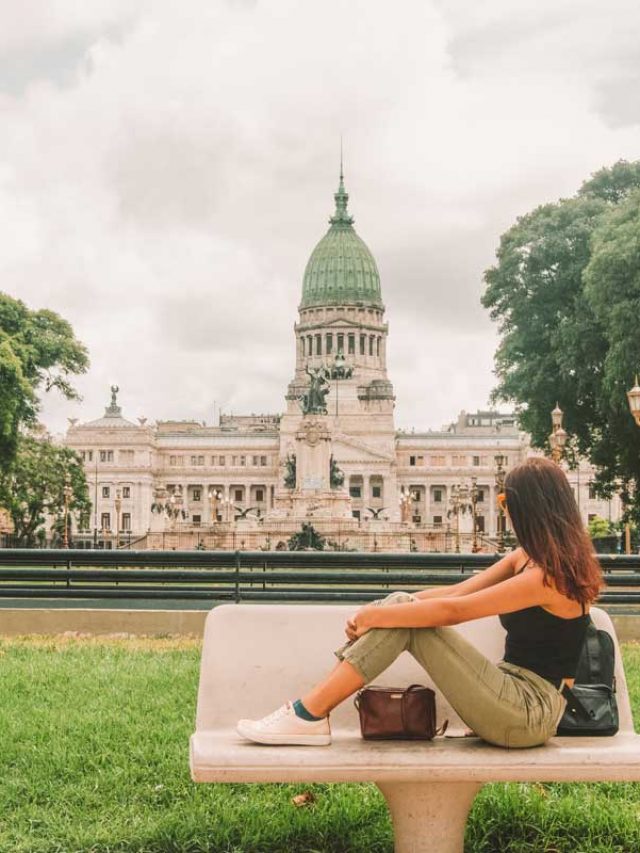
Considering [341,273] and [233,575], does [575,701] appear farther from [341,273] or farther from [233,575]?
[341,273]

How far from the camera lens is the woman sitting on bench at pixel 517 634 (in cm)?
496

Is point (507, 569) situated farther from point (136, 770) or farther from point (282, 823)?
point (136, 770)

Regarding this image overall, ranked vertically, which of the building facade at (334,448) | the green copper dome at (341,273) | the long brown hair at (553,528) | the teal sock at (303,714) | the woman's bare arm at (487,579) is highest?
the green copper dome at (341,273)

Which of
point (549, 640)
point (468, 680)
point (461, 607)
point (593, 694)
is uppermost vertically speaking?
point (461, 607)

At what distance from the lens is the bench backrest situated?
5688 mm

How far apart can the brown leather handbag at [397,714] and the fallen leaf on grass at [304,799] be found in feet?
3.93

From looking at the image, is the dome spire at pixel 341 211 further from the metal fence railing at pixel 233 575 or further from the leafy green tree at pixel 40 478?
the metal fence railing at pixel 233 575

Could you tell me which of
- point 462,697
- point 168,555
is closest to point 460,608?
point 462,697

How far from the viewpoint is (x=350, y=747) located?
5.07m

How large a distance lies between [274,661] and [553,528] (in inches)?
61.2

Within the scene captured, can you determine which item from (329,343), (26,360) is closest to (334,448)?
(329,343)

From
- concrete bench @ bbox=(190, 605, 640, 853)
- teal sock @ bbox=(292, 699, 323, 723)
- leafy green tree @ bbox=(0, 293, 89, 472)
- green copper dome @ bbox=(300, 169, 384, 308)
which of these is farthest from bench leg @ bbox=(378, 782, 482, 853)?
green copper dome @ bbox=(300, 169, 384, 308)

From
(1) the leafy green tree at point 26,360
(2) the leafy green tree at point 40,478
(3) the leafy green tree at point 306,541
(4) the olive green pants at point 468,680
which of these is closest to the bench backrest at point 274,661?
(4) the olive green pants at point 468,680

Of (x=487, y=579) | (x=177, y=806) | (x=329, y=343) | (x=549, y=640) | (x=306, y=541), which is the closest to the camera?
(x=549, y=640)
